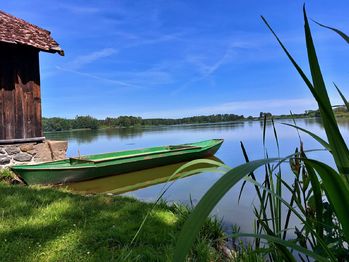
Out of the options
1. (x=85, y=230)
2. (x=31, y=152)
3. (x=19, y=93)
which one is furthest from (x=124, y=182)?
(x=85, y=230)

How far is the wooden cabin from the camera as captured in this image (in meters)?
7.23

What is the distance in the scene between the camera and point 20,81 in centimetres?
751

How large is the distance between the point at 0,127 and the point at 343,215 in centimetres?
797

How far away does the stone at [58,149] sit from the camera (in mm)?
8695

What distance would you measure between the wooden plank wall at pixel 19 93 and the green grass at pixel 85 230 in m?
3.24

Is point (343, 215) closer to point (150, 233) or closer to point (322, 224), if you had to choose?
point (322, 224)

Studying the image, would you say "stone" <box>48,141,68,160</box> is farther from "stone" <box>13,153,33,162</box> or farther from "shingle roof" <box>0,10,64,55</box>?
"shingle roof" <box>0,10,64,55</box>

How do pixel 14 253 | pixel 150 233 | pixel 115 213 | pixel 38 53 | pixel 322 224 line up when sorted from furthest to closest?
pixel 38 53, pixel 115 213, pixel 150 233, pixel 14 253, pixel 322 224

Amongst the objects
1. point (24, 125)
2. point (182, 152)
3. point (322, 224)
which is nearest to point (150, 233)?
point (322, 224)

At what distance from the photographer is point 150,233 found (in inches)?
130

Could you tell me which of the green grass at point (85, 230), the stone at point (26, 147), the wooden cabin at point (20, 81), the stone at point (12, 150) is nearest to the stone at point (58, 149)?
the stone at point (26, 147)

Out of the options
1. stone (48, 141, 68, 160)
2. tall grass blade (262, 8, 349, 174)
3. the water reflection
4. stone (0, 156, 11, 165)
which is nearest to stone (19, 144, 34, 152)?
stone (0, 156, 11, 165)

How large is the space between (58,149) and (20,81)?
2274 millimetres

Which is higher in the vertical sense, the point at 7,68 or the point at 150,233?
the point at 7,68
